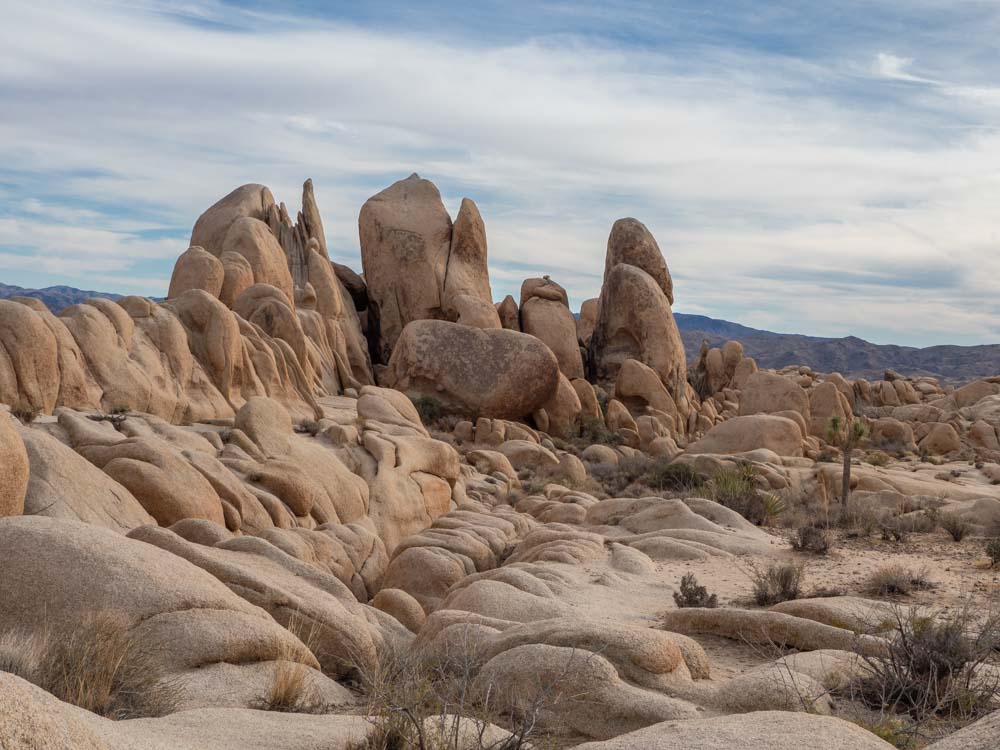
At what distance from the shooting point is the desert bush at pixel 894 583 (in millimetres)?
11734

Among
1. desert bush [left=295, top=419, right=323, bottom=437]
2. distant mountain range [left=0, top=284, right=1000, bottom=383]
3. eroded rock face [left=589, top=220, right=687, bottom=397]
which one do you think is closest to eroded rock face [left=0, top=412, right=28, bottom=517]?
desert bush [left=295, top=419, right=323, bottom=437]

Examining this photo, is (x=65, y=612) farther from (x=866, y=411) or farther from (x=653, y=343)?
(x=866, y=411)

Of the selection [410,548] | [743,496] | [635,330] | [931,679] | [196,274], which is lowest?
[410,548]

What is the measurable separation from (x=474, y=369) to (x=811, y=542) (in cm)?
2073

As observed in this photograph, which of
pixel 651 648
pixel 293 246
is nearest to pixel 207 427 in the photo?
pixel 651 648

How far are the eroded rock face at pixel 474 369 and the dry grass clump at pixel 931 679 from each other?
2771 centimetres

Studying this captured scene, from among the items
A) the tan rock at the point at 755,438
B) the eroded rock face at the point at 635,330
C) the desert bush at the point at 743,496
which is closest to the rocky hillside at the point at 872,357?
the eroded rock face at the point at 635,330

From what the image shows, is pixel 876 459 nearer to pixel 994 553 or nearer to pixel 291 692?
pixel 994 553

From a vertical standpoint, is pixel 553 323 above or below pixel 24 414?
above

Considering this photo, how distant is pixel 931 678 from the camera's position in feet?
21.2

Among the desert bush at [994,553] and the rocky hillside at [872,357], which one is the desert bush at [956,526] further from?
the rocky hillside at [872,357]

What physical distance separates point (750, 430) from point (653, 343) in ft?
42.5

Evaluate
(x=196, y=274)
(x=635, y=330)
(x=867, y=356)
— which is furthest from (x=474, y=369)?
(x=867, y=356)

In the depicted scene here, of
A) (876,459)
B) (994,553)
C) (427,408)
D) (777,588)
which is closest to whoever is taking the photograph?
(777,588)
